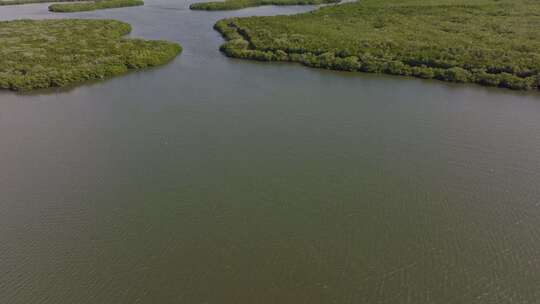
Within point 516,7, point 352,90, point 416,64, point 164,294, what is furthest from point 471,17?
point 164,294

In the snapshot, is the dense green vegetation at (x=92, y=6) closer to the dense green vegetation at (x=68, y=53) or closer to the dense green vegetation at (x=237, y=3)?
the dense green vegetation at (x=237, y=3)

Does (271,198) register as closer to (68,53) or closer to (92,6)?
(68,53)

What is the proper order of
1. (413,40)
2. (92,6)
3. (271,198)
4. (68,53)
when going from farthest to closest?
(92,6), (413,40), (68,53), (271,198)

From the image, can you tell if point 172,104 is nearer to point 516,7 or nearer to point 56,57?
point 56,57

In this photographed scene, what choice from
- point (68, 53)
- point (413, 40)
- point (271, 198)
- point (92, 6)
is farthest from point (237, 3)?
point (271, 198)

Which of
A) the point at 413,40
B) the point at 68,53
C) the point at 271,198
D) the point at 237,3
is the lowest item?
the point at 271,198

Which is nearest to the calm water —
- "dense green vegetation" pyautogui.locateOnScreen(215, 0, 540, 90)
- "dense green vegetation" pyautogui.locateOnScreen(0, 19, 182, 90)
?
"dense green vegetation" pyautogui.locateOnScreen(0, 19, 182, 90)

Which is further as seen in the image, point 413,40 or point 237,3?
point 237,3
